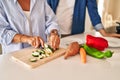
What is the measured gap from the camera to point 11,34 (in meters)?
1.10

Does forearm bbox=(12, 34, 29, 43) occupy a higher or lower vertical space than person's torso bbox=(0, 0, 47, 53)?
lower

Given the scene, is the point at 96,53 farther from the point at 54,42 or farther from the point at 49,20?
the point at 49,20

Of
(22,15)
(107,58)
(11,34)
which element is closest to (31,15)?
(22,15)

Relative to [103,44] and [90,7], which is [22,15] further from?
[90,7]

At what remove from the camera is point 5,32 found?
43.6 inches

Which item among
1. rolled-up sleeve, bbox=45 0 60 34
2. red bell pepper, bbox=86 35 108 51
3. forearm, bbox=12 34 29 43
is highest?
rolled-up sleeve, bbox=45 0 60 34

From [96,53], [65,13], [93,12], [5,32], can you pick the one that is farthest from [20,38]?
[93,12]

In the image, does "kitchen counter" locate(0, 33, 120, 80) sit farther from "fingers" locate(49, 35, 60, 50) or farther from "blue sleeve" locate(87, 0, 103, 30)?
"blue sleeve" locate(87, 0, 103, 30)

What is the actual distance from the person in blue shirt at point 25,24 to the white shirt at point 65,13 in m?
0.31

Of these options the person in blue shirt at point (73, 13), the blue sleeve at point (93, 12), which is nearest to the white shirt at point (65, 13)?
the person in blue shirt at point (73, 13)

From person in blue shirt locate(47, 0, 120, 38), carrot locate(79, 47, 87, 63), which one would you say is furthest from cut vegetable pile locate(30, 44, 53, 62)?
person in blue shirt locate(47, 0, 120, 38)

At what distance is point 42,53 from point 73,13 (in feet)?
2.44

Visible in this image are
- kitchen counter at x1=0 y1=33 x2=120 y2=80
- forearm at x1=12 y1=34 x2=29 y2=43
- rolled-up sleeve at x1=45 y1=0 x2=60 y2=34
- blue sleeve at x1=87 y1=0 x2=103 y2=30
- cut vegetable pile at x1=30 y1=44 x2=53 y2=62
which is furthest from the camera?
blue sleeve at x1=87 y1=0 x2=103 y2=30

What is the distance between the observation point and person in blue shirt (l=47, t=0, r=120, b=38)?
5.27 ft
